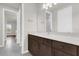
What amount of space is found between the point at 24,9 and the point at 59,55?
1.26m

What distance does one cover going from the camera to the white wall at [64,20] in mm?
1916

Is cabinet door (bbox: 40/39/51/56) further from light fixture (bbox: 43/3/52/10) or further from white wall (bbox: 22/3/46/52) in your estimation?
light fixture (bbox: 43/3/52/10)

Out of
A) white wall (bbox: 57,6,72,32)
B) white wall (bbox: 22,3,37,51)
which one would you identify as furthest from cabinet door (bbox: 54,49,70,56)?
white wall (bbox: 22,3,37,51)

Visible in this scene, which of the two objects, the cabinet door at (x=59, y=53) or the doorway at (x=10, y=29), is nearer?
the cabinet door at (x=59, y=53)

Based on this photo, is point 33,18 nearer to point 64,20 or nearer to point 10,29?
point 10,29

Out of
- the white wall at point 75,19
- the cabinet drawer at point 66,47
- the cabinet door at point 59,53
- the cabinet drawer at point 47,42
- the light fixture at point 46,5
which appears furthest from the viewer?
the light fixture at point 46,5

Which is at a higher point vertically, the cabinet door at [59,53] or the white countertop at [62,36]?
the white countertop at [62,36]

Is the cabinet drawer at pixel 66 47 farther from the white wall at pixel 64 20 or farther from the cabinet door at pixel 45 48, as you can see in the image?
the white wall at pixel 64 20

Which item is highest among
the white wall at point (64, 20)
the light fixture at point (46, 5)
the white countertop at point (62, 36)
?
the light fixture at point (46, 5)

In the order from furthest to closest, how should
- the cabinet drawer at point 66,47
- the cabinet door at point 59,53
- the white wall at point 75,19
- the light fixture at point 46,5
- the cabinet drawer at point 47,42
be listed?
the light fixture at point 46,5 → the cabinet drawer at point 47,42 → the white wall at point 75,19 → the cabinet door at point 59,53 → the cabinet drawer at point 66,47

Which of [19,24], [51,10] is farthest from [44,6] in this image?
[19,24]

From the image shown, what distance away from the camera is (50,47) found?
196 cm

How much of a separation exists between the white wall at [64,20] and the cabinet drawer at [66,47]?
0.36 m

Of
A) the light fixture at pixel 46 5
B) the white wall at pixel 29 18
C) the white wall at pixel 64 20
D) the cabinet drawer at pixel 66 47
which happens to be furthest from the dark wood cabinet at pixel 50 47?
the light fixture at pixel 46 5
